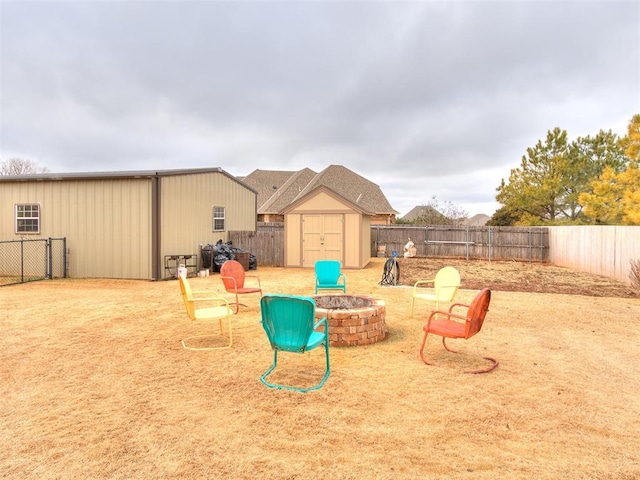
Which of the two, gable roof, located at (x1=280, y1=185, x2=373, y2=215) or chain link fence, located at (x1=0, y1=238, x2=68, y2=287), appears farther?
gable roof, located at (x1=280, y1=185, x2=373, y2=215)

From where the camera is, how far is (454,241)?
64.4 feet

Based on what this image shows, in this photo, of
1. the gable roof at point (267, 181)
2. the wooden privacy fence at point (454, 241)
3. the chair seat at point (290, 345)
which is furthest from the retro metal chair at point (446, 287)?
the gable roof at point (267, 181)

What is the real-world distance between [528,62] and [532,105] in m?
2.16

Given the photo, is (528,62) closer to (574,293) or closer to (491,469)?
(574,293)

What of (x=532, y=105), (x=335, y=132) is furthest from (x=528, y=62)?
(x=335, y=132)

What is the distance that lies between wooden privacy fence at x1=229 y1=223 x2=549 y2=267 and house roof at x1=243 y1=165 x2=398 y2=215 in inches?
448

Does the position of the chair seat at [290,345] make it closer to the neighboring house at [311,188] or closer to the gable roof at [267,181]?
the neighboring house at [311,188]

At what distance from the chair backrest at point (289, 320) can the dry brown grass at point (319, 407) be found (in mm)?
478

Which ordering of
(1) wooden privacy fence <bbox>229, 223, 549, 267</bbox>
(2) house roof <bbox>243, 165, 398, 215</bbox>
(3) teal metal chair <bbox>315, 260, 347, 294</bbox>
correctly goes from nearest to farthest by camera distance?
(3) teal metal chair <bbox>315, 260, 347, 294</bbox> → (1) wooden privacy fence <bbox>229, 223, 549, 267</bbox> → (2) house roof <bbox>243, 165, 398, 215</bbox>

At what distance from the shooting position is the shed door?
608 inches

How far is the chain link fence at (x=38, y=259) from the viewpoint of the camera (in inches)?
481

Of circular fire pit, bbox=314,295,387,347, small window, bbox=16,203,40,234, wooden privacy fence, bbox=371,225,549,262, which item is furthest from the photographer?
wooden privacy fence, bbox=371,225,549,262

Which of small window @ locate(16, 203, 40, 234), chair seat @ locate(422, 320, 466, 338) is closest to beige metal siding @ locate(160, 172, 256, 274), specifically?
small window @ locate(16, 203, 40, 234)

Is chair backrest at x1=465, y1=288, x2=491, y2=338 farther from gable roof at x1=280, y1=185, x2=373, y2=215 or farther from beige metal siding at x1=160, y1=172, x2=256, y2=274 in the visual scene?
gable roof at x1=280, y1=185, x2=373, y2=215
